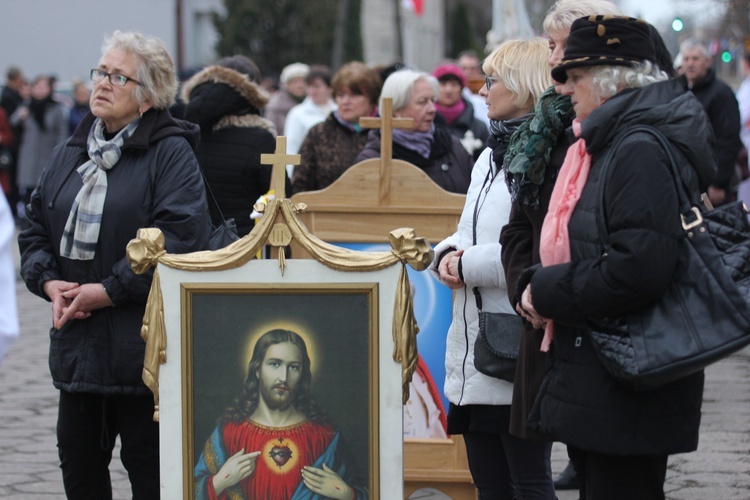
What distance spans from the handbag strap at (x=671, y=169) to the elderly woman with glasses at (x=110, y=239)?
5.12 feet

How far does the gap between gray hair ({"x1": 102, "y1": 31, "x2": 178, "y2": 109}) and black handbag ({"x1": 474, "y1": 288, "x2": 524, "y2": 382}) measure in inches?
52.7

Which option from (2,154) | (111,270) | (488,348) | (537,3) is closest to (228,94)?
(111,270)

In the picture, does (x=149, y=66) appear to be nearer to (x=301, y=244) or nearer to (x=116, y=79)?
(x=116, y=79)

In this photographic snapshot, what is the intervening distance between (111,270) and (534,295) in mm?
1599

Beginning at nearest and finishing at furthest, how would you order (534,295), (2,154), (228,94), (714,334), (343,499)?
(714,334) → (534,295) → (343,499) → (228,94) → (2,154)

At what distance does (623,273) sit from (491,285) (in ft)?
3.22

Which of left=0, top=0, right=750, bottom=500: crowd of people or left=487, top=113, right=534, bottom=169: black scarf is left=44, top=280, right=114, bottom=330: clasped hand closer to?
left=0, top=0, right=750, bottom=500: crowd of people

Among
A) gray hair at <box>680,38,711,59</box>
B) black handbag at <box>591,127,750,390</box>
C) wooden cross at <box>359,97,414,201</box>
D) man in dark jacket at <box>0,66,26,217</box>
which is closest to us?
black handbag at <box>591,127,750,390</box>

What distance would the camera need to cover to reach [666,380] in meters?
2.90

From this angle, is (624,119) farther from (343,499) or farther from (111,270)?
(111,270)

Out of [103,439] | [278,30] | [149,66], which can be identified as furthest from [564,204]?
[278,30]

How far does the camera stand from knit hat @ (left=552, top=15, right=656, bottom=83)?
A: 3.08m

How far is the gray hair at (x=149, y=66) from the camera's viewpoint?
420cm

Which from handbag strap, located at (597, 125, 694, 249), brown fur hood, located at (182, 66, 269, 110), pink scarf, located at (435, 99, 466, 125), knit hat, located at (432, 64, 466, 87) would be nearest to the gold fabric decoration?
handbag strap, located at (597, 125, 694, 249)
